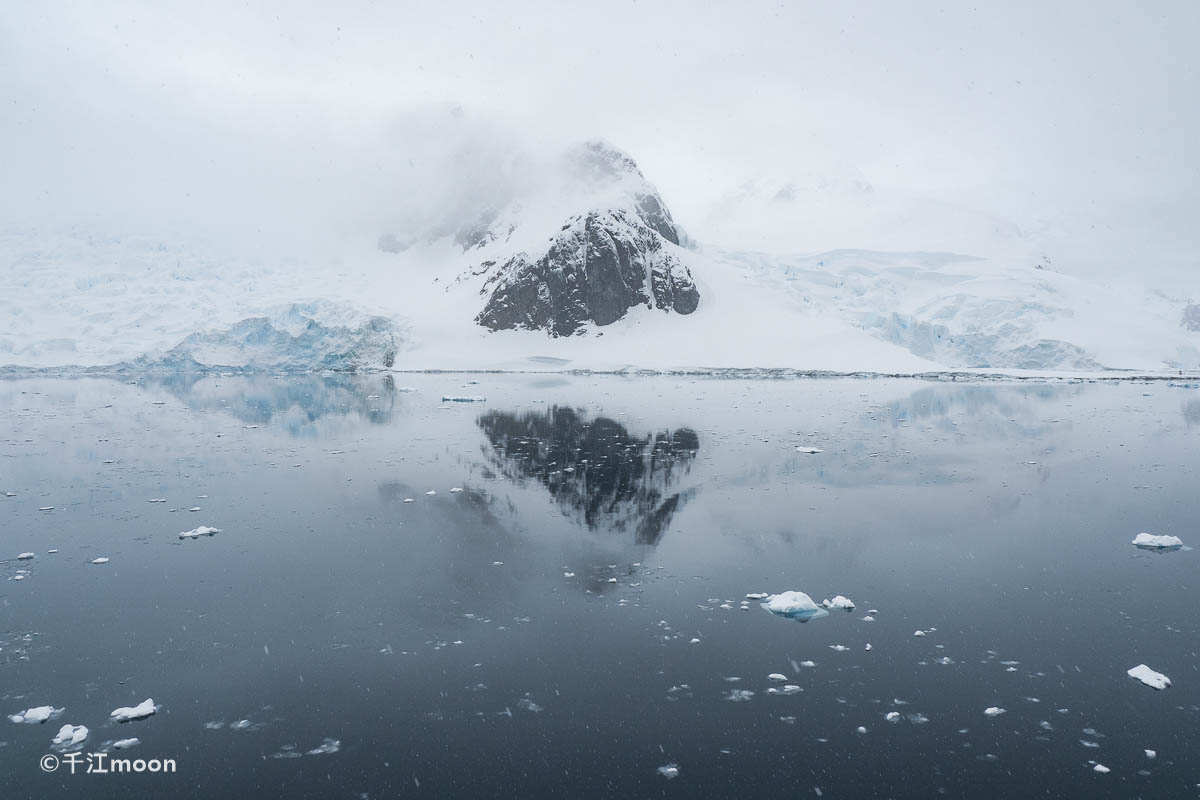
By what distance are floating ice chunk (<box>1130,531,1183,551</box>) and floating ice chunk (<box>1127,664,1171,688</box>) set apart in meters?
5.61

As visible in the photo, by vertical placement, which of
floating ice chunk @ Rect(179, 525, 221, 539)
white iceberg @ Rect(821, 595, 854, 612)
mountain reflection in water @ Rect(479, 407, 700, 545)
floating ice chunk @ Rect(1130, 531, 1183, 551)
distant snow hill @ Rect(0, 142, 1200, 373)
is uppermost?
distant snow hill @ Rect(0, 142, 1200, 373)

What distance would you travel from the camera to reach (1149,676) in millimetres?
7801

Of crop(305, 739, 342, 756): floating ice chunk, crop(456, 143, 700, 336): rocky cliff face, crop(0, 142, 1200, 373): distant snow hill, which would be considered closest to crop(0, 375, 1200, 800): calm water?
crop(305, 739, 342, 756): floating ice chunk

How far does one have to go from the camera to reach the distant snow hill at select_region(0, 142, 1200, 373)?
71.4m

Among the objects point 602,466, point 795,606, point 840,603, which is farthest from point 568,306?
point 795,606

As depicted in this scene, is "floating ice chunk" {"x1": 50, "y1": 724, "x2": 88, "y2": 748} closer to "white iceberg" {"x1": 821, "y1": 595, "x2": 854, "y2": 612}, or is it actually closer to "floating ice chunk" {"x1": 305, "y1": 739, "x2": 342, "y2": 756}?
"floating ice chunk" {"x1": 305, "y1": 739, "x2": 342, "y2": 756}

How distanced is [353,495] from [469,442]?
7942 mm

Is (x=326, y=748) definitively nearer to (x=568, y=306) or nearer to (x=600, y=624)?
(x=600, y=624)

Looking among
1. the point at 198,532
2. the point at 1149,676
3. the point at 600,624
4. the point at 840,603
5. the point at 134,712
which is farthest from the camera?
→ the point at 198,532

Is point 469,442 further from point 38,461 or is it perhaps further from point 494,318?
point 494,318

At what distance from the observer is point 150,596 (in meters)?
10.4

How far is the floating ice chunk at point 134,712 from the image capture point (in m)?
7.22

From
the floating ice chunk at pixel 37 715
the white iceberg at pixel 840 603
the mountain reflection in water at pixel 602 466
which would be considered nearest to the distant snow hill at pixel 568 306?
the mountain reflection in water at pixel 602 466

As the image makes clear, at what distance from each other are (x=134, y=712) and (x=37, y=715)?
A: 92 centimetres
